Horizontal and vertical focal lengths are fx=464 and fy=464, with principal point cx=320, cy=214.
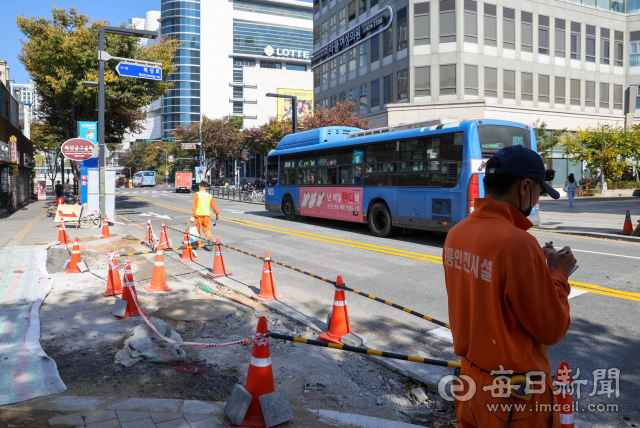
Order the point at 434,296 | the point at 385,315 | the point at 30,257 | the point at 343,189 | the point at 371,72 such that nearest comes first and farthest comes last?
1. the point at 385,315
2. the point at 434,296
3. the point at 30,257
4. the point at 343,189
5. the point at 371,72

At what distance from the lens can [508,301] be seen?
6.56 feet

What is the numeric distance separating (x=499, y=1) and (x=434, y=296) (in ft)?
107

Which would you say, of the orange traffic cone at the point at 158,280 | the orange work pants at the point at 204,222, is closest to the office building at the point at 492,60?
the orange work pants at the point at 204,222

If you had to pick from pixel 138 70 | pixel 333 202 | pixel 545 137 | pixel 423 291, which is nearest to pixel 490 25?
pixel 545 137

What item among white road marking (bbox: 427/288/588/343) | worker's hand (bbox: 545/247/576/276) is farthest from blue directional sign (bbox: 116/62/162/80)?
worker's hand (bbox: 545/247/576/276)

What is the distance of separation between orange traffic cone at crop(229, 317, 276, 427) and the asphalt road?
1983 millimetres

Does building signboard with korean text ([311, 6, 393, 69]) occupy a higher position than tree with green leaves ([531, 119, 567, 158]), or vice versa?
building signboard with korean text ([311, 6, 393, 69])

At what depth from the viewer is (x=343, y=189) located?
16.8 metres

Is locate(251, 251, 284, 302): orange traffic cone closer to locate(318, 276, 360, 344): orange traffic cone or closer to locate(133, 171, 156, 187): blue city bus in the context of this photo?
locate(318, 276, 360, 344): orange traffic cone

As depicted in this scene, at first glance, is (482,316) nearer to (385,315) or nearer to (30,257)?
(385,315)

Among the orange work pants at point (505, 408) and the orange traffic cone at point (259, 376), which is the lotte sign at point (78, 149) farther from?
the orange work pants at point (505, 408)

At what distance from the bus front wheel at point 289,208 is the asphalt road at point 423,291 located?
436cm

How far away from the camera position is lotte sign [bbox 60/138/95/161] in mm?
16716

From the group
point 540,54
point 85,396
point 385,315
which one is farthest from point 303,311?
point 540,54
